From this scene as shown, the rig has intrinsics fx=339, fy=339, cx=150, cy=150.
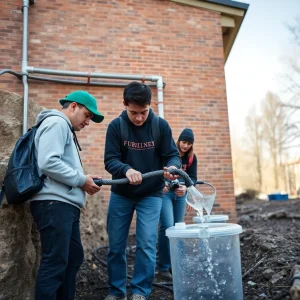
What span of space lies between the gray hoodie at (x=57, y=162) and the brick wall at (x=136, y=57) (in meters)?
3.67

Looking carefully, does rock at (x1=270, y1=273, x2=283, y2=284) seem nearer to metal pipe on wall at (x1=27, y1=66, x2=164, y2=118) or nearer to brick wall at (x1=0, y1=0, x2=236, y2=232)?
brick wall at (x1=0, y1=0, x2=236, y2=232)

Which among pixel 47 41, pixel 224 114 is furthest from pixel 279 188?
pixel 47 41

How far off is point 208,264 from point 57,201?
3.89ft

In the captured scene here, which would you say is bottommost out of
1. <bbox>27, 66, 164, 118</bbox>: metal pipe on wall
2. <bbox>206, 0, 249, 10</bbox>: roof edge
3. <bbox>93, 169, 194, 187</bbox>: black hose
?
<bbox>93, 169, 194, 187</bbox>: black hose

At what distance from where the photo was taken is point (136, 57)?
22.1 feet

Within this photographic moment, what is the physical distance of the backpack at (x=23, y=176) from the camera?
2289 millimetres

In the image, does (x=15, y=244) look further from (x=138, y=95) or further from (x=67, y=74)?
(x=67, y=74)

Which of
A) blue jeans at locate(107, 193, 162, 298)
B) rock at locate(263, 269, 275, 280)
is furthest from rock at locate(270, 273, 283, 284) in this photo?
blue jeans at locate(107, 193, 162, 298)

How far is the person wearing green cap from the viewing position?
2.27 meters

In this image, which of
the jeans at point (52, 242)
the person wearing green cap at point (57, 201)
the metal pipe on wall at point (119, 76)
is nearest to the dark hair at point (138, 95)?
the person wearing green cap at point (57, 201)

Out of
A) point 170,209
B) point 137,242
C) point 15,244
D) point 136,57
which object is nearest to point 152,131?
point 137,242

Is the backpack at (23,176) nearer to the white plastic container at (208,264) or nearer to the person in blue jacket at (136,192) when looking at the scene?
the person in blue jacket at (136,192)

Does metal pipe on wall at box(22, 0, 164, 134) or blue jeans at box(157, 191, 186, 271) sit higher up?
metal pipe on wall at box(22, 0, 164, 134)

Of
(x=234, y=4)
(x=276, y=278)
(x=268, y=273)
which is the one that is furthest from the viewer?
(x=234, y=4)
